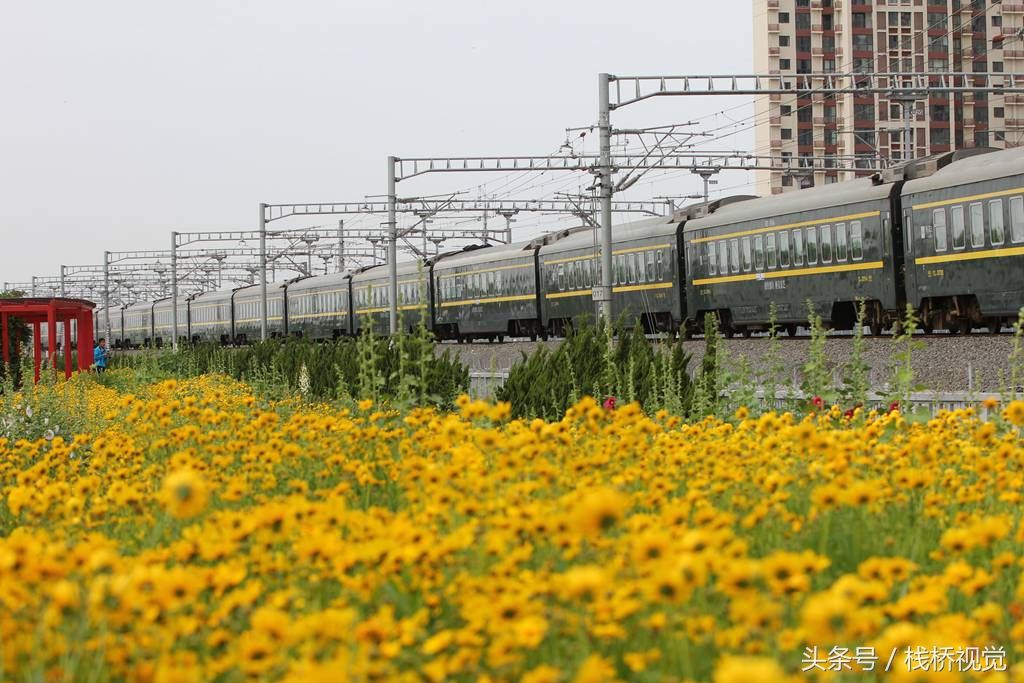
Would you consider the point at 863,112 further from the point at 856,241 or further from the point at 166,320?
the point at 856,241

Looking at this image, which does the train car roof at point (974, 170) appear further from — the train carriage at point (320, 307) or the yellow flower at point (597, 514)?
the train carriage at point (320, 307)

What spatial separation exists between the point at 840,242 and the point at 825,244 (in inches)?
20.1

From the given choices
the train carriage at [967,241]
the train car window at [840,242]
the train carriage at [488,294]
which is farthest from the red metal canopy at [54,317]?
the train carriage at [967,241]

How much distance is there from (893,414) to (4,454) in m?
5.35

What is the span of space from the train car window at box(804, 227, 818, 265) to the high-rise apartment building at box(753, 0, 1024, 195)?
75.4 meters

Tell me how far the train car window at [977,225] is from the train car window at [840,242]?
338 cm

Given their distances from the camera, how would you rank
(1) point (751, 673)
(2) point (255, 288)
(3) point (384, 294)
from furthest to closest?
1. (2) point (255, 288)
2. (3) point (384, 294)
3. (1) point (751, 673)

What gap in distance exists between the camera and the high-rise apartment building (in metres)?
101

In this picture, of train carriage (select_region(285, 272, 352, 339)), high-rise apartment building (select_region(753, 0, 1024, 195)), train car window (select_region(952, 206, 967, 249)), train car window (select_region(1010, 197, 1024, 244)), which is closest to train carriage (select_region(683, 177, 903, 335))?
train car window (select_region(952, 206, 967, 249))

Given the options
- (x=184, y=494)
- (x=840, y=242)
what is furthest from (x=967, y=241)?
(x=184, y=494)

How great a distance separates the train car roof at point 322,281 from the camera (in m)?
52.5

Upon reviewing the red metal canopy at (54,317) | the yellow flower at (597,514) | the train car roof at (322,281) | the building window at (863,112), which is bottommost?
the yellow flower at (597,514)

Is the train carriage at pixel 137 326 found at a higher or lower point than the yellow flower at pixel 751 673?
higher

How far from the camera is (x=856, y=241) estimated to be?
2406cm
